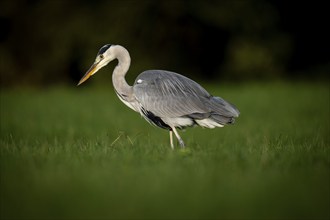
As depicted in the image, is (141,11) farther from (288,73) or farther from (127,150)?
(127,150)

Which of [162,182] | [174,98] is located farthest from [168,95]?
[162,182]

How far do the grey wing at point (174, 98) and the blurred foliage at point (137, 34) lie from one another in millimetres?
16367

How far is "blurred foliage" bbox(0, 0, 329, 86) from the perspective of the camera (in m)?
24.3

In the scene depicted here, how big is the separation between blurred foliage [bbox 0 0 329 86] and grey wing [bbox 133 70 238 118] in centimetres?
1637

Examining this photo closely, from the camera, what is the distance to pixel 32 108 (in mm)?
16312

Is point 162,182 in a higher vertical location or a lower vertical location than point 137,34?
lower

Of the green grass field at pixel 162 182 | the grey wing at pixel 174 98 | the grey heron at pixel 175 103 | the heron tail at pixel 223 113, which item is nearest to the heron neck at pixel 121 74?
the grey heron at pixel 175 103

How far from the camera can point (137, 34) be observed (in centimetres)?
2489

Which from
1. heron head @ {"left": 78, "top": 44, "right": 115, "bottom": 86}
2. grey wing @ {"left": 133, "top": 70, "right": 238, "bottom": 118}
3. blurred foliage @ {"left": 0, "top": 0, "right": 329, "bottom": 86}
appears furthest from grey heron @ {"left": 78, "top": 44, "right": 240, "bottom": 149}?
blurred foliage @ {"left": 0, "top": 0, "right": 329, "bottom": 86}

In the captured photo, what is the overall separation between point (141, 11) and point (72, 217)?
20.8 m

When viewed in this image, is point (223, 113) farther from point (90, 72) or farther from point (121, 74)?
point (90, 72)

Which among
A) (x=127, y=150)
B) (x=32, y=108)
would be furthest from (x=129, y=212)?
(x=32, y=108)

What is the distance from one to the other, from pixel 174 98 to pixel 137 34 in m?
17.7

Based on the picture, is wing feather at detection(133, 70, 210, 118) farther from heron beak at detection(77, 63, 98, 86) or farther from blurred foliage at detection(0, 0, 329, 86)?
blurred foliage at detection(0, 0, 329, 86)
